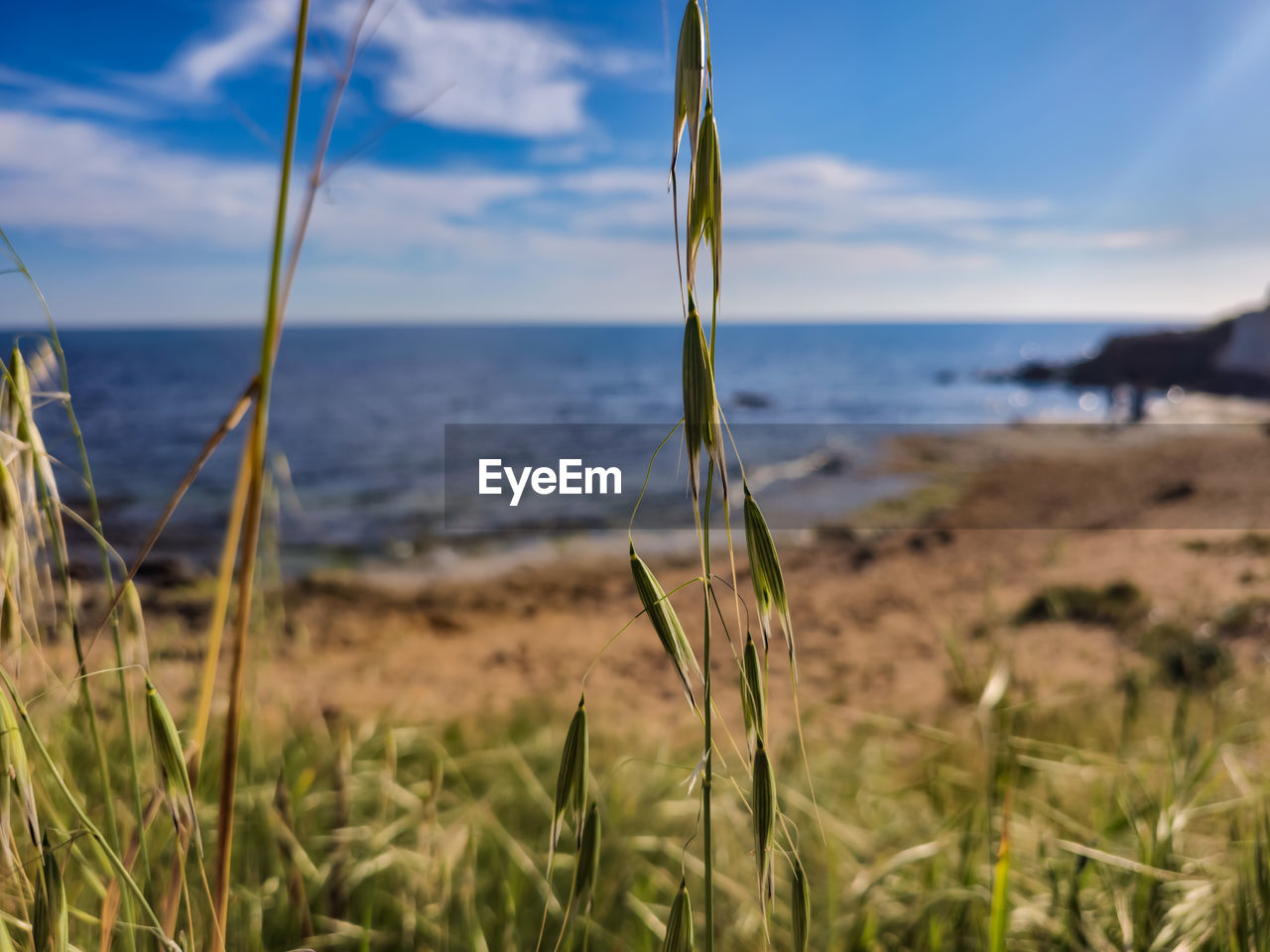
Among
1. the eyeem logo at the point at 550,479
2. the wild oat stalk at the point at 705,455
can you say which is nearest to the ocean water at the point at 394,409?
the wild oat stalk at the point at 705,455

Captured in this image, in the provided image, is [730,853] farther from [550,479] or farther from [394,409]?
[394,409]

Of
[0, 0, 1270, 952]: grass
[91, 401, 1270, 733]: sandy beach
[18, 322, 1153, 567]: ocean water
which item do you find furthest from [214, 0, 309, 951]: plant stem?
[91, 401, 1270, 733]: sandy beach

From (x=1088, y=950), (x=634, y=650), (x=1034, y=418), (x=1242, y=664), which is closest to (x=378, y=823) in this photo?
(x=1088, y=950)

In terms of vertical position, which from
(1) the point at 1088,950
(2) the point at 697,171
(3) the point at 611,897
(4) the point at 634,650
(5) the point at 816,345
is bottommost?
(4) the point at 634,650

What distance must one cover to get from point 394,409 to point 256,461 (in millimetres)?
30816

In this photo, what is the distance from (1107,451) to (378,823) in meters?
19.3

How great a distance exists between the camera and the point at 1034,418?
23.5 m

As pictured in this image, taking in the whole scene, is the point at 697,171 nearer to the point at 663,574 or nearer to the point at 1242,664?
the point at 1242,664

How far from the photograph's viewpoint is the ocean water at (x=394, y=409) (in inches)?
464

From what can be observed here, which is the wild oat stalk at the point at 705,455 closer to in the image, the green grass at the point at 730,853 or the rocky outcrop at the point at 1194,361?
the green grass at the point at 730,853

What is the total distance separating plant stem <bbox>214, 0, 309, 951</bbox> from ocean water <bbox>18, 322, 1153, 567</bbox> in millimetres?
194

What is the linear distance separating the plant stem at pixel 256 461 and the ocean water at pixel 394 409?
0.19 meters

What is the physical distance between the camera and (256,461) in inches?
18.5

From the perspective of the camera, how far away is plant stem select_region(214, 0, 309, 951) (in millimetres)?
418
